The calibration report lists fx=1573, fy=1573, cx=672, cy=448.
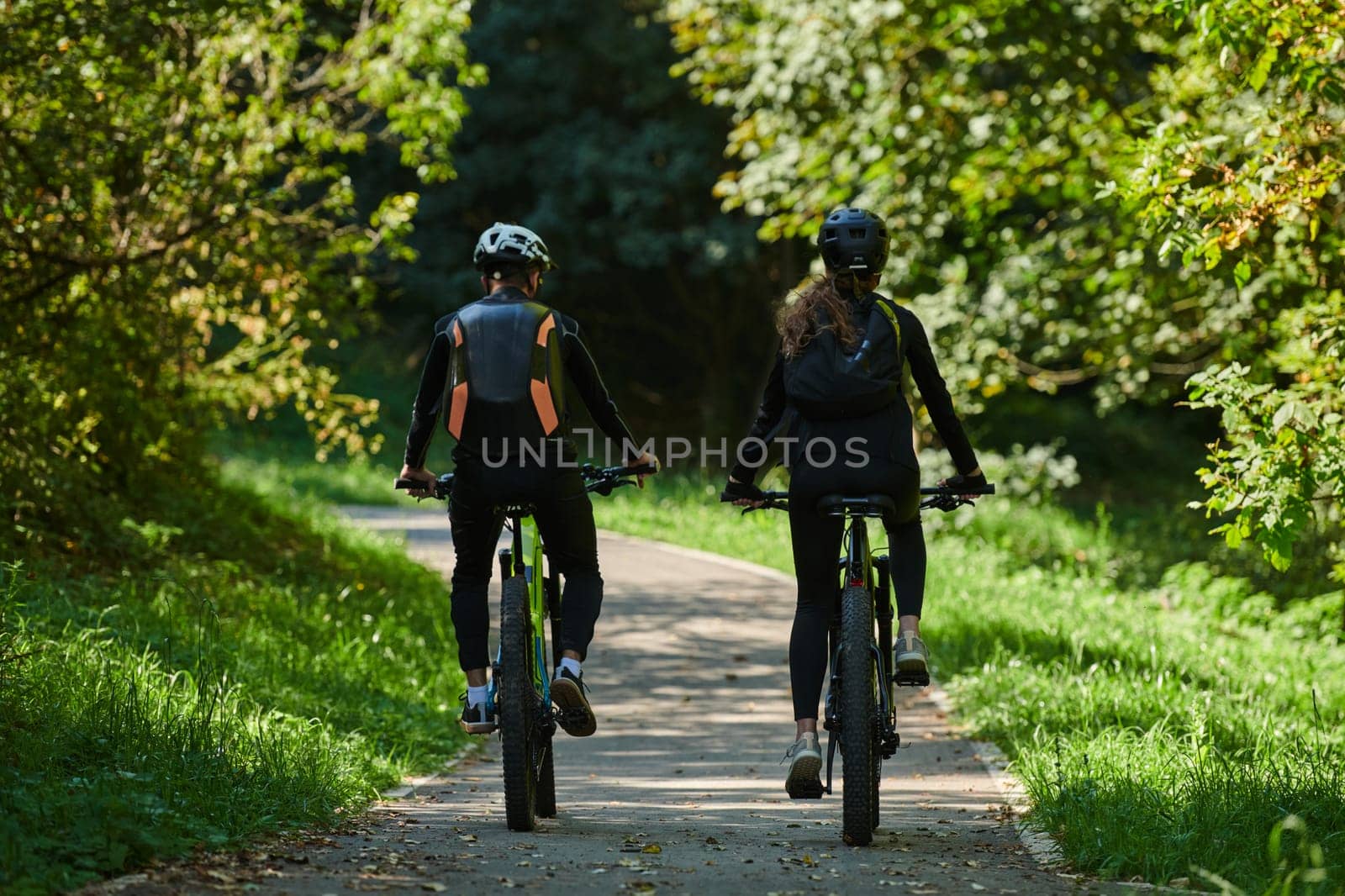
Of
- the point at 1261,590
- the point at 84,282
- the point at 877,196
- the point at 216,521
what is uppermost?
the point at 877,196

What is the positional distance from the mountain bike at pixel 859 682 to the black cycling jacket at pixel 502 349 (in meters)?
0.74

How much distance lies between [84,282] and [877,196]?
7722mm

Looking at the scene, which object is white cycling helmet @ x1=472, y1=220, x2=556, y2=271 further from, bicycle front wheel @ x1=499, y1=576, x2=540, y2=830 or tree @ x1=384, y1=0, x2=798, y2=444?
tree @ x1=384, y1=0, x2=798, y2=444

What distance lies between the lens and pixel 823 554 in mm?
5465

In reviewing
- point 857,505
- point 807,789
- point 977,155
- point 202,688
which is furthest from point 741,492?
point 977,155

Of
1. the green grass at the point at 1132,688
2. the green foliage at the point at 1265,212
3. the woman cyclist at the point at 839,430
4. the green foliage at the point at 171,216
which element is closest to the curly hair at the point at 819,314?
the woman cyclist at the point at 839,430

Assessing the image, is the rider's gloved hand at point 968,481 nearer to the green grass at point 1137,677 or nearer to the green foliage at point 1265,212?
the green grass at point 1137,677

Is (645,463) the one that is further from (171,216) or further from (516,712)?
(171,216)

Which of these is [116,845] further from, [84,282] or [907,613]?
[84,282]

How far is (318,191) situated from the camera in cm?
2941

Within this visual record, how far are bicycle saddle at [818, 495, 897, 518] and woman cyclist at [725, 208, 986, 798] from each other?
0.11 feet

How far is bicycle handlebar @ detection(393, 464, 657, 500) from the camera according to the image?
581 cm

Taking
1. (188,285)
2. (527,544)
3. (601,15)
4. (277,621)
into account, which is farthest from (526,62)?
(527,544)

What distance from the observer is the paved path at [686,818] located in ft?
14.9
